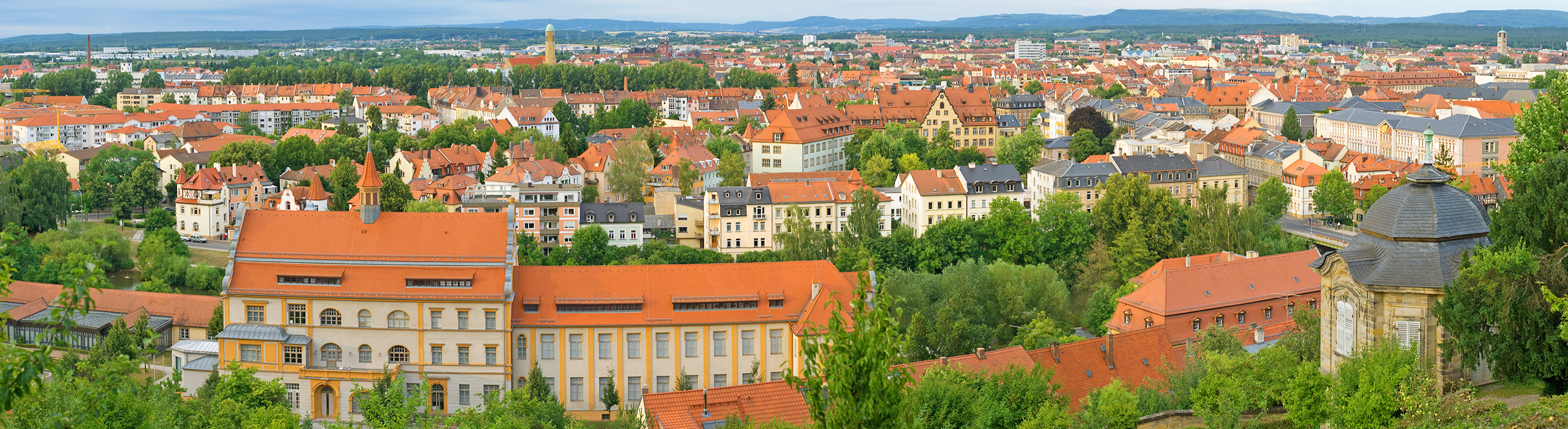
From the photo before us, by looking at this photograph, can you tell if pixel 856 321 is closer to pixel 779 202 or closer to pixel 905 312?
pixel 905 312

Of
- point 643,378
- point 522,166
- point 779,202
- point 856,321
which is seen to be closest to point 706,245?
point 779,202

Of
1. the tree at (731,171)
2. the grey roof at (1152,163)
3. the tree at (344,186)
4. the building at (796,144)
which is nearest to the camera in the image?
the grey roof at (1152,163)

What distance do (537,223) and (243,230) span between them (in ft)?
92.1

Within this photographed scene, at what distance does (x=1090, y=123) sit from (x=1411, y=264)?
80.5m

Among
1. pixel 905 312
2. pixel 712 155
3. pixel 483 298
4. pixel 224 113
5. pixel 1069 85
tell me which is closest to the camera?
pixel 483 298

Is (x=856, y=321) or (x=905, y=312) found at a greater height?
(x=856, y=321)

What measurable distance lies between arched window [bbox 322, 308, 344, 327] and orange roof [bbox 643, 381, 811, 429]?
579 inches

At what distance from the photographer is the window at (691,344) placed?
4300cm

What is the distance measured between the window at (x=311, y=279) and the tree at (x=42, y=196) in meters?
40.7

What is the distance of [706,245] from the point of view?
71000 mm

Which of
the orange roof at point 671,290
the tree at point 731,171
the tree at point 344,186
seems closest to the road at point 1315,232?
the tree at point 731,171

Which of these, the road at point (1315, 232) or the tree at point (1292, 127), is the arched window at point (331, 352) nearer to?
the road at point (1315, 232)

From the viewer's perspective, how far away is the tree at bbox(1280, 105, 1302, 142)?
104375mm

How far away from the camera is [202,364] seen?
42.7 meters
